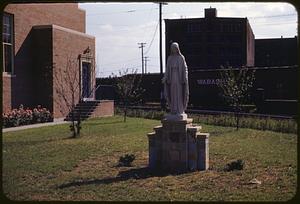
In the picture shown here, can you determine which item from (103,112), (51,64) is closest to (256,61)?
(103,112)

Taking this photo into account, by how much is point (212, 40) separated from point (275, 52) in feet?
20.0

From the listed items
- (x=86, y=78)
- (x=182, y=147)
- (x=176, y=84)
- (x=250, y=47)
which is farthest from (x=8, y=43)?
(x=250, y=47)

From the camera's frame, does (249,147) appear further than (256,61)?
No

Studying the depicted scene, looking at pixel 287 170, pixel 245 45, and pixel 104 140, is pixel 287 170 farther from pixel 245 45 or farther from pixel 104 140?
pixel 245 45

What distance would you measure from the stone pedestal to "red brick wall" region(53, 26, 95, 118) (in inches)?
414

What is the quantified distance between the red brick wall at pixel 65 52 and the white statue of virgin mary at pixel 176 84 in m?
10.5

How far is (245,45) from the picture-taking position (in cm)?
3741

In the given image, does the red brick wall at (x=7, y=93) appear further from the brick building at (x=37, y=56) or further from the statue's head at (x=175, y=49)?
the statue's head at (x=175, y=49)

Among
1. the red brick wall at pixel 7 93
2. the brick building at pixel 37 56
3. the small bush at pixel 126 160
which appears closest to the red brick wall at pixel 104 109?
the brick building at pixel 37 56

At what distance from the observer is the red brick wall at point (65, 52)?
19328 mm

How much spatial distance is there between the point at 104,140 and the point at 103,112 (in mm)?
9196

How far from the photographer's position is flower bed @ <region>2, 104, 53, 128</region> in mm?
16125

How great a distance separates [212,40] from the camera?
3875 cm

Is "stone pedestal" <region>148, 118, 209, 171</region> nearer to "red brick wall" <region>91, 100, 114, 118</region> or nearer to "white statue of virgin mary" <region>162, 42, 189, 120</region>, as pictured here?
"white statue of virgin mary" <region>162, 42, 189, 120</region>
